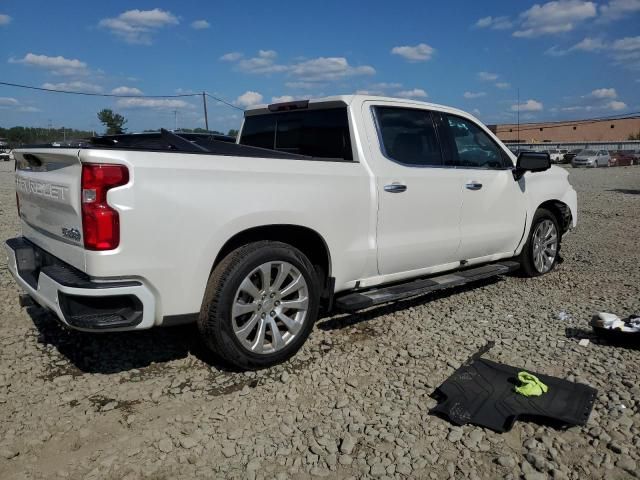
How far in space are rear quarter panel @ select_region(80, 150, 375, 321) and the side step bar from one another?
0.36 meters

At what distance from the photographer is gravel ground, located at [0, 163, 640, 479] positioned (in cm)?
258

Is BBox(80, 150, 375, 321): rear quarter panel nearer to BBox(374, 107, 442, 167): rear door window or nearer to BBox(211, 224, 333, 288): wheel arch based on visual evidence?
BBox(211, 224, 333, 288): wheel arch

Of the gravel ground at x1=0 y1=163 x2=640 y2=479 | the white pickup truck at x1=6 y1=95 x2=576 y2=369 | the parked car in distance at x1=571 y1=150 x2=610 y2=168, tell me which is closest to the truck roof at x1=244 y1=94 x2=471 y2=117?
the white pickup truck at x1=6 y1=95 x2=576 y2=369

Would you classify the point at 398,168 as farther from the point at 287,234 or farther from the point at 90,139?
the point at 90,139

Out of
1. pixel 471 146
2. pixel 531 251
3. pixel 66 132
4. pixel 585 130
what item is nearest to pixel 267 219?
pixel 471 146

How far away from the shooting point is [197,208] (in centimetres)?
306

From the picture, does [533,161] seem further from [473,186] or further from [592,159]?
[592,159]

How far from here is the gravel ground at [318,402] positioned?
2578 mm

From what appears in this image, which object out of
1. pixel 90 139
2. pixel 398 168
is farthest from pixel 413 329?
pixel 90 139

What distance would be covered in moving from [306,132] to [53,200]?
212cm

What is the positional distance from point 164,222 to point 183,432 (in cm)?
117

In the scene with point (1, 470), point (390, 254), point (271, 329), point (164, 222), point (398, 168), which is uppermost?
point (398, 168)

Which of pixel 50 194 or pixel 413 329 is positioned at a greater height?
pixel 50 194

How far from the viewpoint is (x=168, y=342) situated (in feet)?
13.4
